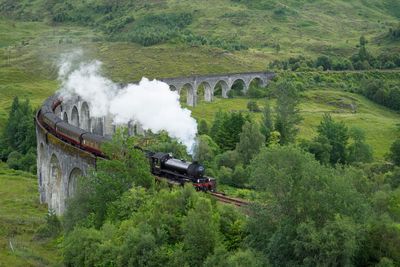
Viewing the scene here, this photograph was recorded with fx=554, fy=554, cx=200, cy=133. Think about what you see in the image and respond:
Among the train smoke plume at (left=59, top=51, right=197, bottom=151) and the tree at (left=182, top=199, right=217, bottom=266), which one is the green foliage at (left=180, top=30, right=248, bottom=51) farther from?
the tree at (left=182, top=199, right=217, bottom=266)

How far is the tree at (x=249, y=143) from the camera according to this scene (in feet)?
177

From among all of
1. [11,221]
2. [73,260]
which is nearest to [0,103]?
[11,221]

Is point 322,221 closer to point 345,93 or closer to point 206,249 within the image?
point 206,249

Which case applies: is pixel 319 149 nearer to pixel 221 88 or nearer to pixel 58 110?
pixel 58 110

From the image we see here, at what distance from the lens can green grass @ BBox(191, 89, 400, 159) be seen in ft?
268

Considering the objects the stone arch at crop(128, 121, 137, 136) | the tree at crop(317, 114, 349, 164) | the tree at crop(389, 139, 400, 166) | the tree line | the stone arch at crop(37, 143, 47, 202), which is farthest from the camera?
the tree line

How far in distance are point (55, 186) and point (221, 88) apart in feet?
Result: 223

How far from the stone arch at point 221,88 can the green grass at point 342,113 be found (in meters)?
3.04

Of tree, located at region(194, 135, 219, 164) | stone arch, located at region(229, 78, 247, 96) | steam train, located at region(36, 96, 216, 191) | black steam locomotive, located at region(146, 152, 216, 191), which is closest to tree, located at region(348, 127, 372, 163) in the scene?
tree, located at region(194, 135, 219, 164)

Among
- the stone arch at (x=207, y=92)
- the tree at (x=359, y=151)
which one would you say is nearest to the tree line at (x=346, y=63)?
the stone arch at (x=207, y=92)

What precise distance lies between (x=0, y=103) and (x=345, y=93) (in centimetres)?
6570

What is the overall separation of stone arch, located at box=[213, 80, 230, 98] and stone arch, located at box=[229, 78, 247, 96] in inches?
90.4

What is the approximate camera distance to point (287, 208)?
22953mm

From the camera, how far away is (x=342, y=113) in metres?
95.8
